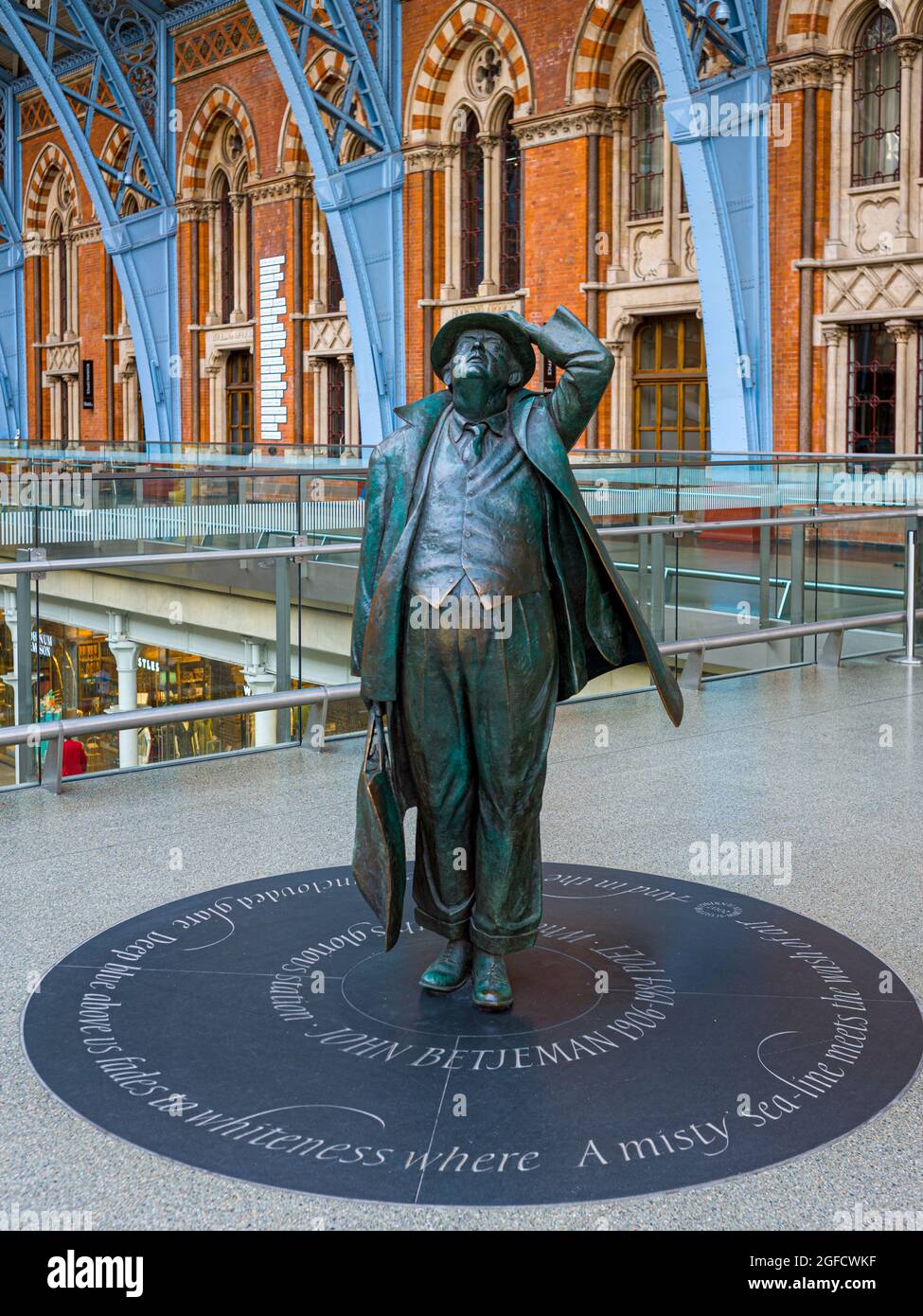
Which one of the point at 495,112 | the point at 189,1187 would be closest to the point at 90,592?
the point at 189,1187

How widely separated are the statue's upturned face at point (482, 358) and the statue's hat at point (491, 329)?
15 millimetres

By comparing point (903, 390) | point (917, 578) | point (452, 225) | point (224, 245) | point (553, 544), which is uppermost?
point (224, 245)

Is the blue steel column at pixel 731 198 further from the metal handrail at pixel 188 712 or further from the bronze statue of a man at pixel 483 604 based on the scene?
the bronze statue of a man at pixel 483 604

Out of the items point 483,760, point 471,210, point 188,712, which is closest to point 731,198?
point 471,210

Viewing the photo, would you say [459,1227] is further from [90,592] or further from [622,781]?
[90,592]

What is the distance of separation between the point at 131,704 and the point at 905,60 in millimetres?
12610

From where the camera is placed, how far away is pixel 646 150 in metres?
19.0

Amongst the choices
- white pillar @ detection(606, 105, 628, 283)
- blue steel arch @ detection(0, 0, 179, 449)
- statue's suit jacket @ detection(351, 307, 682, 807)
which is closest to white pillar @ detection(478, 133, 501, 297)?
white pillar @ detection(606, 105, 628, 283)

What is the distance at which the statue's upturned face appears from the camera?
3242 mm

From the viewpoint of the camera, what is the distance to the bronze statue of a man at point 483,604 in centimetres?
327

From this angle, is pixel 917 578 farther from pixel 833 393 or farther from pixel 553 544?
pixel 833 393

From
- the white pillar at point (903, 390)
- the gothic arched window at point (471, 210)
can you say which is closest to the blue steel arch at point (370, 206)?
the gothic arched window at point (471, 210)

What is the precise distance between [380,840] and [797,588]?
19.1ft

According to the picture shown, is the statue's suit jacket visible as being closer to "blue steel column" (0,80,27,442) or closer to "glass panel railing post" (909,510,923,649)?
"glass panel railing post" (909,510,923,649)
